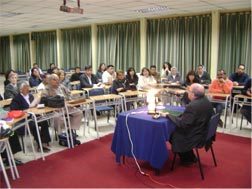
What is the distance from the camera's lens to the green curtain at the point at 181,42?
774 cm

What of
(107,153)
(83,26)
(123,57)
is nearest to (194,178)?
(107,153)

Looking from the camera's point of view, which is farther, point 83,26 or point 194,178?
point 83,26

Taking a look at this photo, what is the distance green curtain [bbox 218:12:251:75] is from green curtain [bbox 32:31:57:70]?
750 centimetres

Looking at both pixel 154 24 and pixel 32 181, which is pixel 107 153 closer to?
pixel 32 181

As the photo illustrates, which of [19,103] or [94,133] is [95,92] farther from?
[19,103]

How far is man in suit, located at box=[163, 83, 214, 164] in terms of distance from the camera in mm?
3205

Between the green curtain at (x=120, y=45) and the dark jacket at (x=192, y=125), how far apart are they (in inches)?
243

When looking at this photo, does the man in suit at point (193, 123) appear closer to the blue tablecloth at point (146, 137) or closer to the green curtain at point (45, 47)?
the blue tablecloth at point (146, 137)

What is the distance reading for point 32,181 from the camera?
323 centimetres

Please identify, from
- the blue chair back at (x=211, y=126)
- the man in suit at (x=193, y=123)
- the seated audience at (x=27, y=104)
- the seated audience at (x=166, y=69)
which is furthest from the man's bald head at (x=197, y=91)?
the seated audience at (x=166, y=69)

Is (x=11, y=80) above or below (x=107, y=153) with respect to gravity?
above

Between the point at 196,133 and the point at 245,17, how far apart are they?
4.90 metres

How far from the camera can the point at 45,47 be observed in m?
13.1

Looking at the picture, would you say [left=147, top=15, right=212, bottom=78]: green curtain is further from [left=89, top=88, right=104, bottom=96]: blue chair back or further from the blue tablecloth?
the blue tablecloth
